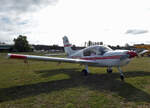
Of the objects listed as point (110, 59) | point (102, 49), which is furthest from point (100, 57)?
point (110, 59)

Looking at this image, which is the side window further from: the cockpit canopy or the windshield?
the windshield

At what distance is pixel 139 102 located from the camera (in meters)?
4.27

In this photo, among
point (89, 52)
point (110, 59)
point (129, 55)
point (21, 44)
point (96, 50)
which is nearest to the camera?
point (129, 55)

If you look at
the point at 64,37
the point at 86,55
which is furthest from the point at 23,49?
the point at 86,55

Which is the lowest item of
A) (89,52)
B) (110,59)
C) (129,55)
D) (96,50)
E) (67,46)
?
(110,59)

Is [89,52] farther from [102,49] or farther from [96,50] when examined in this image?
[102,49]

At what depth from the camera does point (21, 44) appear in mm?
75062

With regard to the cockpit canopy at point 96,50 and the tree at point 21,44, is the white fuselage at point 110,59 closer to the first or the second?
the cockpit canopy at point 96,50

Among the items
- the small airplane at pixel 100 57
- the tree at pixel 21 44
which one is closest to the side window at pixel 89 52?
the small airplane at pixel 100 57

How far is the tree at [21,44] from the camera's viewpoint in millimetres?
75125

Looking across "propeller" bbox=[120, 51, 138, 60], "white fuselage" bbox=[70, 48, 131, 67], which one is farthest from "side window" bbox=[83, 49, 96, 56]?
"propeller" bbox=[120, 51, 138, 60]

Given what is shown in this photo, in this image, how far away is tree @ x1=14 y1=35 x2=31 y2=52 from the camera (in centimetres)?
7512

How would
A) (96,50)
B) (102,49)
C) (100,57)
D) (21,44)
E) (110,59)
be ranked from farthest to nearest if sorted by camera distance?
(21,44) < (96,50) < (102,49) < (100,57) < (110,59)

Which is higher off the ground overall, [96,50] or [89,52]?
[96,50]
